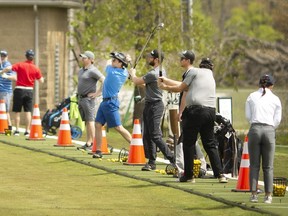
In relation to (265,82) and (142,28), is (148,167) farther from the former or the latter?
(142,28)

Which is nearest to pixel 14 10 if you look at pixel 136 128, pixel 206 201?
pixel 136 128

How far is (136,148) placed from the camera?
70.7 feet

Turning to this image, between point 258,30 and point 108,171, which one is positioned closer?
point 108,171

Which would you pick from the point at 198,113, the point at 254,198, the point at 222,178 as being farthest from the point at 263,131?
the point at 222,178

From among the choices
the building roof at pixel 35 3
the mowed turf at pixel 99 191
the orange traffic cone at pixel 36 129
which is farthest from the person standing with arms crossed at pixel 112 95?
the building roof at pixel 35 3

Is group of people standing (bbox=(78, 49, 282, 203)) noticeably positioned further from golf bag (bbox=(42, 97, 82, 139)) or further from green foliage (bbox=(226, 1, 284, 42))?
green foliage (bbox=(226, 1, 284, 42))

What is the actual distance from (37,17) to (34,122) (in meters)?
7.13

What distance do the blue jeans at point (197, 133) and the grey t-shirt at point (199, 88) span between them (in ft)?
0.33

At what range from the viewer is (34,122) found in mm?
26906

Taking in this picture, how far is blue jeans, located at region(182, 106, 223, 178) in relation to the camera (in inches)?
728

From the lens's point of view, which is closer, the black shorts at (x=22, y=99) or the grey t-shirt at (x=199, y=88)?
the grey t-shirt at (x=199, y=88)

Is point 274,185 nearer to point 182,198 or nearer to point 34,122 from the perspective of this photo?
point 182,198

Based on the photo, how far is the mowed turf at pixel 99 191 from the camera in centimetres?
1599

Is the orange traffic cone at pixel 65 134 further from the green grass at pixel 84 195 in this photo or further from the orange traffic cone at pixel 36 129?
the green grass at pixel 84 195
